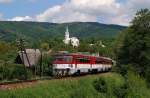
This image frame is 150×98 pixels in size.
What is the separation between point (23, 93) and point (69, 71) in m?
24.2

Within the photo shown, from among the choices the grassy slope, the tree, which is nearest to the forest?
the tree

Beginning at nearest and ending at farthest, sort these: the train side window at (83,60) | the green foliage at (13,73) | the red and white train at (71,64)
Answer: the green foliage at (13,73)
the red and white train at (71,64)
the train side window at (83,60)

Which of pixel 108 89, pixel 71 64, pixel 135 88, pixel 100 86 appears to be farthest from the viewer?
pixel 71 64

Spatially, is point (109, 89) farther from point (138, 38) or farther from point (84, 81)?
point (138, 38)

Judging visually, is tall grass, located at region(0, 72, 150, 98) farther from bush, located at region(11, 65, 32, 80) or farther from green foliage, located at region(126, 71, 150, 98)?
bush, located at region(11, 65, 32, 80)

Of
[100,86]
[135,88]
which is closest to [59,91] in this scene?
[100,86]

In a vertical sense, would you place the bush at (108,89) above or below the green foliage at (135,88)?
above

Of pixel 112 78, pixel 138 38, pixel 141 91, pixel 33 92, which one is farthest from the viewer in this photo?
pixel 138 38

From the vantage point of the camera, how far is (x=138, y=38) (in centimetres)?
5938

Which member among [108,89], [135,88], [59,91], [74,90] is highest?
[59,91]

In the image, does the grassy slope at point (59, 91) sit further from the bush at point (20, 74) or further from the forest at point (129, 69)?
the bush at point (20, 74)

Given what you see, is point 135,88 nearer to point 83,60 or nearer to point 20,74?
point 83,60

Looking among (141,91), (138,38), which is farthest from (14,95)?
(138,38)

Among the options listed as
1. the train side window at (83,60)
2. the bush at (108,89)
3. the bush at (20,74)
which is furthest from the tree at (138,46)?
the bush at (108,89)
